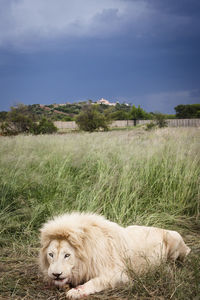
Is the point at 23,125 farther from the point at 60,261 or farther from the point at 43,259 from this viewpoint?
the point at 60,261

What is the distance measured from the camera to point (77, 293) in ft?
5.86

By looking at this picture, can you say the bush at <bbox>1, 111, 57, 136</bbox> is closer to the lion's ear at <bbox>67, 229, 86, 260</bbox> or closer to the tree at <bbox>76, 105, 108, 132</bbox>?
the tree at <bbox>76, 105, 108, 132</bbox>

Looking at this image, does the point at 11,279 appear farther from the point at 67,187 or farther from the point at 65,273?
the point at 67,187

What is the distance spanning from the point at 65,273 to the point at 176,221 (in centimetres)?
227

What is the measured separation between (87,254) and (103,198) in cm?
197

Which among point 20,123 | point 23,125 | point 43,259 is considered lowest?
point 43,259

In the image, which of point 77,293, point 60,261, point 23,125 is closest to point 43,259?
point 60,261

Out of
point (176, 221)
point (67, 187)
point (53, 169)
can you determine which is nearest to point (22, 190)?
point (67, 187)

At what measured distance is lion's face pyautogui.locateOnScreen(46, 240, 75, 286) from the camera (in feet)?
5.82

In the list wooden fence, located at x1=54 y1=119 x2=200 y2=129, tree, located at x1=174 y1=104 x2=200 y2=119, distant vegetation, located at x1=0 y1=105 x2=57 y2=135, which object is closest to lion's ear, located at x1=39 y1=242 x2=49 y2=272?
distant vegetation, located at x1=0 y1=105 x2=57 y2=135

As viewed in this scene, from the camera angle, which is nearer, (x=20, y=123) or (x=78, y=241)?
(x=78, y=241)

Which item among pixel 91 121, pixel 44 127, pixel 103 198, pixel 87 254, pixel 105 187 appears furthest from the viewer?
pixel 91 121

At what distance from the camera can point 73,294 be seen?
1787mm

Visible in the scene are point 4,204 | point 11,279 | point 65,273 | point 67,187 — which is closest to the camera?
point 65,273
